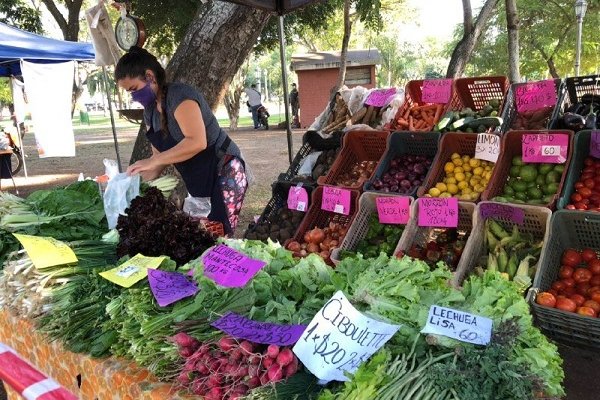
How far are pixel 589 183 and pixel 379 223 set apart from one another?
4.86ft

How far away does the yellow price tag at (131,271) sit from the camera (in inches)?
79.7

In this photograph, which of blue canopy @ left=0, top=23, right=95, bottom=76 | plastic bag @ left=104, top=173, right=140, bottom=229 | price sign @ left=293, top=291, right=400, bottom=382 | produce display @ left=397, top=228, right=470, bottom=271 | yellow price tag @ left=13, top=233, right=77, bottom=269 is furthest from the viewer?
blue canopy @ left=0, top=23, right=95, bottom=76

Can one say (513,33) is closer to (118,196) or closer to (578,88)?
(578,88)

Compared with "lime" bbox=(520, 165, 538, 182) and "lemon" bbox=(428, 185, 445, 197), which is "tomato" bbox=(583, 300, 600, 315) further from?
"lemon" bbox=(428, 185, 445, 197)

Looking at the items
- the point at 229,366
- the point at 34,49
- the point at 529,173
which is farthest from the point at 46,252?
the point at 34,49

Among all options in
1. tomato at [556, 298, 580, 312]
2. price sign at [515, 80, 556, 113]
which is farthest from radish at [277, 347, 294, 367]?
price sign at [515, 80, 556, 113]

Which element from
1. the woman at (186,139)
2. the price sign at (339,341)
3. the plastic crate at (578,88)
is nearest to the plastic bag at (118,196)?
the woman at (186,139)

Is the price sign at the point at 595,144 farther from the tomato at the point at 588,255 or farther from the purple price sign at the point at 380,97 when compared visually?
the purple price sign at the point at 380,97

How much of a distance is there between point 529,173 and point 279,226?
2000mm

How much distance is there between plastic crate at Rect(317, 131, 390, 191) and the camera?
13.6 feet

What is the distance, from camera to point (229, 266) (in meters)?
2.00

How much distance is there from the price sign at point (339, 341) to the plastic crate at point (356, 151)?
260cm

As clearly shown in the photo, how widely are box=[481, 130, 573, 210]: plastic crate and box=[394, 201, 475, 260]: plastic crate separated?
152 mm

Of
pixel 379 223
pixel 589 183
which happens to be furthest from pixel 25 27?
pixel 589 183
